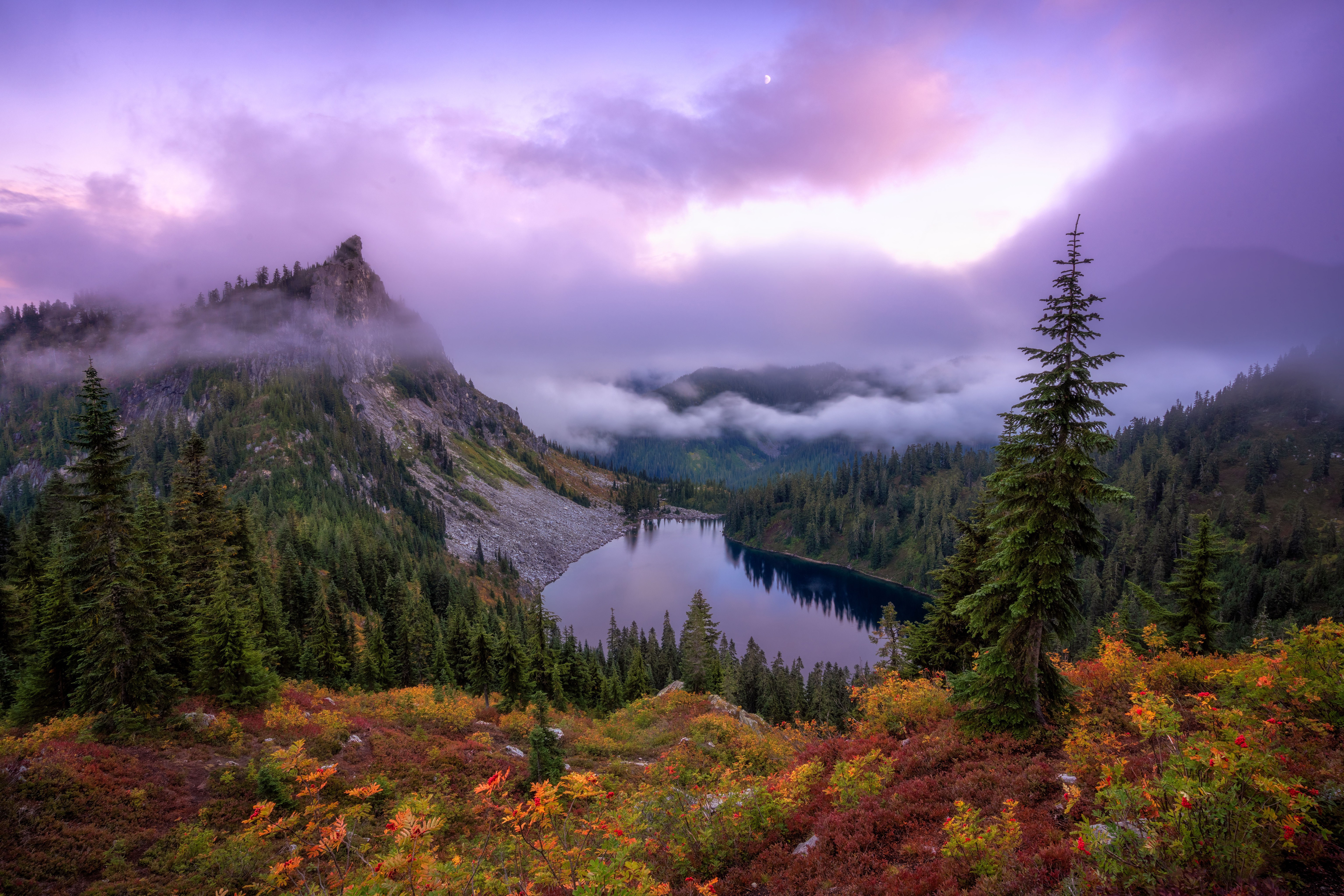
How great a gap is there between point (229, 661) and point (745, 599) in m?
116

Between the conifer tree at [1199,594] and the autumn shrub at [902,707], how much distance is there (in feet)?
48.5

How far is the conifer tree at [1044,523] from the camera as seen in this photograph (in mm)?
12828

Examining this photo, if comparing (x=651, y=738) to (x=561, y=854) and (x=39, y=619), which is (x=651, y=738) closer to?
(x=561, y=854)

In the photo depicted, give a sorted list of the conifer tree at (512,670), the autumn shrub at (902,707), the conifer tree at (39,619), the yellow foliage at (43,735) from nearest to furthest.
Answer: the yellow foliage at (43,735) < the autumn shrub at (902,707) < the conifer tree at (39,619) < the conifer tree at (512,670)

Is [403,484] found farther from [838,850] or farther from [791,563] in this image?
[838,850]

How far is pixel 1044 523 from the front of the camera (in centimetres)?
1318

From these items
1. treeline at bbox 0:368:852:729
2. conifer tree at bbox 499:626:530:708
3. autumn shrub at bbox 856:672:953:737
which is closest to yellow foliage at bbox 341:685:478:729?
conifer tree at bbox 499:626:530:708

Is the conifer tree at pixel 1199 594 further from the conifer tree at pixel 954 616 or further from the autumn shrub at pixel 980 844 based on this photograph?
the autumn shrub at pixel 980 844

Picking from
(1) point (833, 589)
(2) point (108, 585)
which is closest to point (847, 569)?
(1) point (833, 589)

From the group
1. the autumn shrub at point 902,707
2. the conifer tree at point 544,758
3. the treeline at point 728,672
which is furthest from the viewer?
the treeline at point 728,672

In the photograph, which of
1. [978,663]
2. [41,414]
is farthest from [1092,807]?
[41,414]

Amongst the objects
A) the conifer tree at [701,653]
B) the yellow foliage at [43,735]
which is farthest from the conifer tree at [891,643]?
the yellow foliage at [43,735]

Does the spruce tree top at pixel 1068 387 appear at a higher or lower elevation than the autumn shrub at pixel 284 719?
higher

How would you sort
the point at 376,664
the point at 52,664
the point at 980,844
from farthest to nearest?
the point at 376,664 → the point at 52,664 → the point at 980,844
